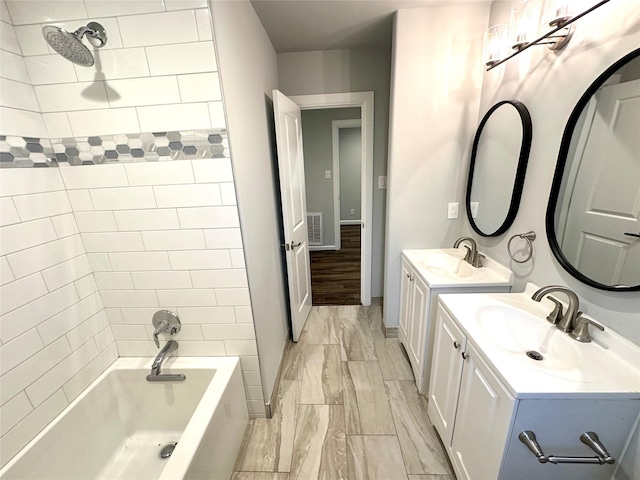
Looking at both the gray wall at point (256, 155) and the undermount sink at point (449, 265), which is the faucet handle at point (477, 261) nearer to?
the undermount sink at point (449, 265)

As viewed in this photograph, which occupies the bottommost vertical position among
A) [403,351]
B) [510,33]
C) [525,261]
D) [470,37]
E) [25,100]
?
[403,351]

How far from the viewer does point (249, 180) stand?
137 centimetres

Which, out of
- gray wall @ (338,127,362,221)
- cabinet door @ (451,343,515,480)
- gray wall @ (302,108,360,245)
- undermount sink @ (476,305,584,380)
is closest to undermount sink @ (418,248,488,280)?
undermount sink @ (476,305,584,380)

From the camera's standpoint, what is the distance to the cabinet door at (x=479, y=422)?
844 millimetres

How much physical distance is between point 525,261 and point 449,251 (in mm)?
634

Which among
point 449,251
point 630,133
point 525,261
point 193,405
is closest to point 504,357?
point 525,261

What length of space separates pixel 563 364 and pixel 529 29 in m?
1.57

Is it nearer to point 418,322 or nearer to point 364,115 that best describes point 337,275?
point 418,322

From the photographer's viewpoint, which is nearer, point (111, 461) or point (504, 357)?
point (504, 357)

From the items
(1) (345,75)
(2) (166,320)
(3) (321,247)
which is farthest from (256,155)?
(3) (321,247)

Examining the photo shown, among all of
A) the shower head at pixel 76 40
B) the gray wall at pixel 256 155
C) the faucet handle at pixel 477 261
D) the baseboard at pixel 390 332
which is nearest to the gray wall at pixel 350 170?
the baseboard at pixel 390 332

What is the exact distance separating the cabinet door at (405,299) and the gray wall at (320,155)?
96.5 inches

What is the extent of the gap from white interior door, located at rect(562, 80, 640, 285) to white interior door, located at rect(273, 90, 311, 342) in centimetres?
158

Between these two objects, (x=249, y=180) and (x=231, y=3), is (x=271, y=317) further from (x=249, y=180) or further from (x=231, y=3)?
(x=231, y=3)
